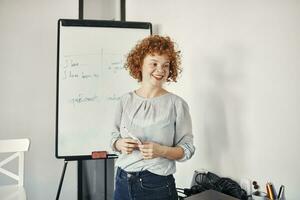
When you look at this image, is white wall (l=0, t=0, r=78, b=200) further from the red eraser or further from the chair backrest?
the red eraser

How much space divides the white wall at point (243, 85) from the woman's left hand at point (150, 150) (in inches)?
17.3

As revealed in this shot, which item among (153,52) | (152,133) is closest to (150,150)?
(152,133)

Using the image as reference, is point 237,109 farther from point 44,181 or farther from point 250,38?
point 44,181

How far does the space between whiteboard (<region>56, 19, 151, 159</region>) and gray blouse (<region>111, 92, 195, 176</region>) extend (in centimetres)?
56

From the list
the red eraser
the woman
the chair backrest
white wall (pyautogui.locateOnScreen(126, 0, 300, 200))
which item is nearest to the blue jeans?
the woman

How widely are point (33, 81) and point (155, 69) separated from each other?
1275mm

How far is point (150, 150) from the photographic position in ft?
3.01

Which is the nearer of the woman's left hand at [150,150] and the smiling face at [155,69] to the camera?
the woman's left hand at [150,150]

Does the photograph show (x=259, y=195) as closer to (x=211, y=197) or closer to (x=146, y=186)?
(x=211, y=197)

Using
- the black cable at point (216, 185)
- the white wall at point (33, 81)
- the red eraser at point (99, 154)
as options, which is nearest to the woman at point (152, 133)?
the black cable at point (216, 185)

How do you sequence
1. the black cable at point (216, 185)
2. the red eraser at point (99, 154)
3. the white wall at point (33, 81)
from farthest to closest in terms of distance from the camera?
the white wall at point (33, 81) < the red eraser at point (99, 154) < the black cable at point (216, 185)

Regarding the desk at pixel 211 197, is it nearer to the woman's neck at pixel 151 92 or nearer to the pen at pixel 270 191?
the pen at pixel 270 191

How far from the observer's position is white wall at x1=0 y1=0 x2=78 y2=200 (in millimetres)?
1918

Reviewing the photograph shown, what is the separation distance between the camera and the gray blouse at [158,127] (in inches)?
38.8
